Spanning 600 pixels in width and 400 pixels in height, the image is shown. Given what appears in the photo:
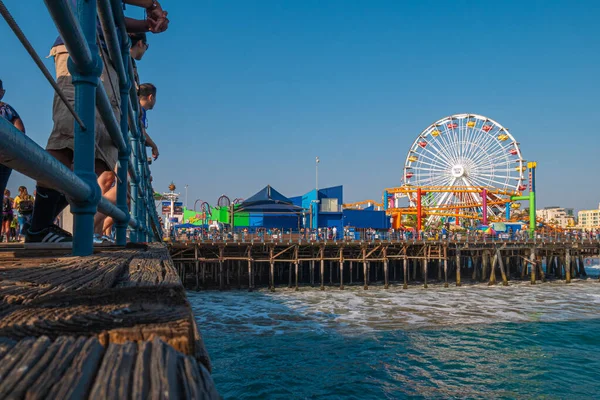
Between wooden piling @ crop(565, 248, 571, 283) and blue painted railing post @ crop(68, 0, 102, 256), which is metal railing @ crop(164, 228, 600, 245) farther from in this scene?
blue painted railing post @ crop(68, 0, 102, 256)

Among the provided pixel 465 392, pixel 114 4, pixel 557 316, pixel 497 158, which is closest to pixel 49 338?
pixel 114 4

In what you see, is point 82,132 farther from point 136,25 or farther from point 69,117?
point 136,25

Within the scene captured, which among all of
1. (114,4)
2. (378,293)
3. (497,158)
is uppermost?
(497,158)

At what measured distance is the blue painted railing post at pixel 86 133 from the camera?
209cm

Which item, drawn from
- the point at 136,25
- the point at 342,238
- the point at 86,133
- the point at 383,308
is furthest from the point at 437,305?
the point at 86,133

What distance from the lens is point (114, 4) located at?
10.0 feet

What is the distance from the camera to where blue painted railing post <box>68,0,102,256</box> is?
2092 millimetres

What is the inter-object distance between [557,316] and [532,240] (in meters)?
14.0

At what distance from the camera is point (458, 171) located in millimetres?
41812

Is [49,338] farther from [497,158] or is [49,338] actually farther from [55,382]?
[497,158]

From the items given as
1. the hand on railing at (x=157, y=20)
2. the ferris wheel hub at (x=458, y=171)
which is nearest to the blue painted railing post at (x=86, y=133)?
the hand on railing at (x=157, y=20)

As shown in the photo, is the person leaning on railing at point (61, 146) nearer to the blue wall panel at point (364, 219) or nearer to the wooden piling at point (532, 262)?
the wooden piling at point (532, 262)

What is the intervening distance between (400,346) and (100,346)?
11.0 m

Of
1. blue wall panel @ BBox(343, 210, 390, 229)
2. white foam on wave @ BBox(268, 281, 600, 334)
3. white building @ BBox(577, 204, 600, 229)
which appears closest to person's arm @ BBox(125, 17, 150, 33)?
white foam on wave @ BBox(268, 281, 600, 334)
